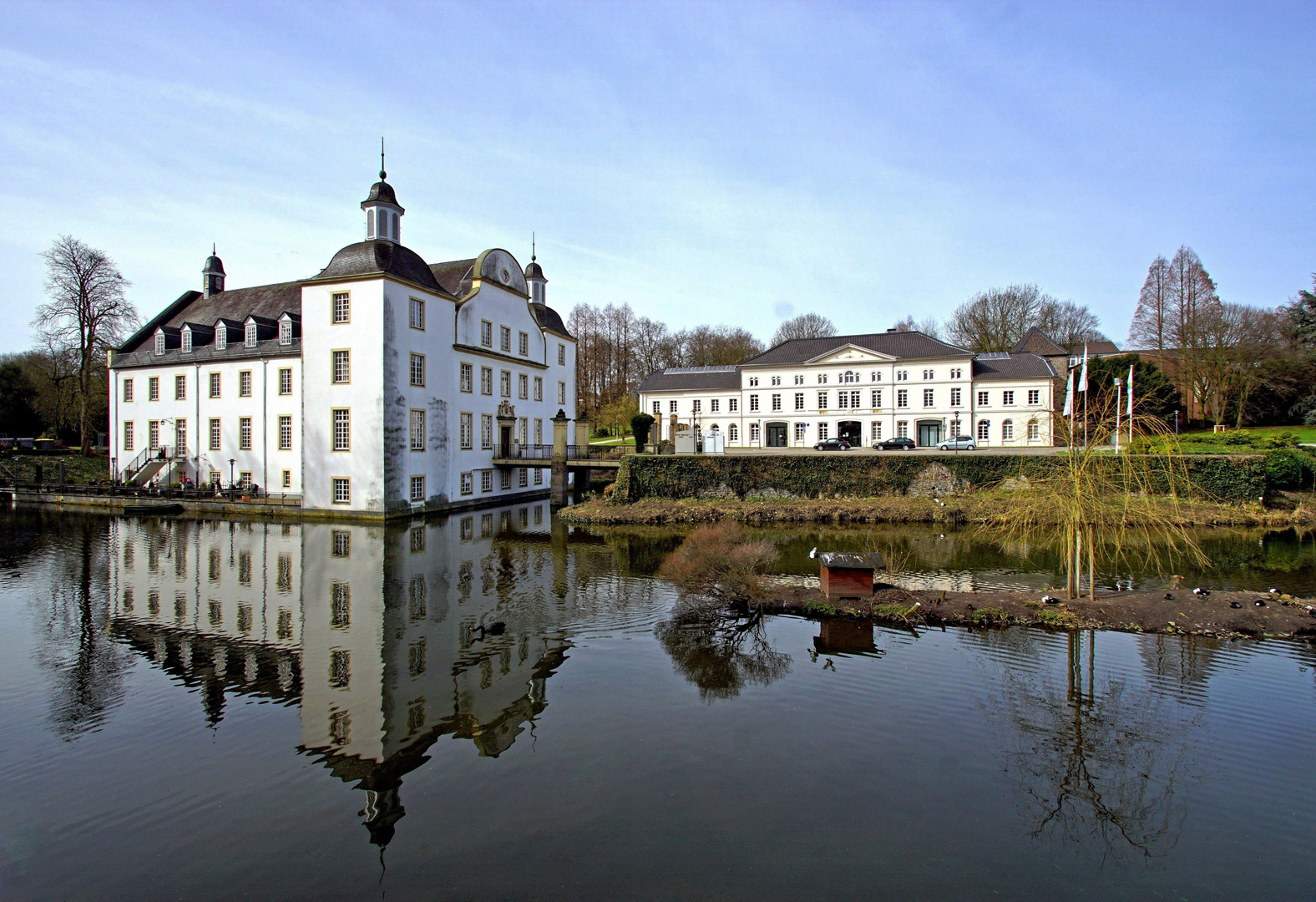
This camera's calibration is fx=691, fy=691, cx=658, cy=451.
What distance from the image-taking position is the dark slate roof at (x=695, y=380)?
5353cm

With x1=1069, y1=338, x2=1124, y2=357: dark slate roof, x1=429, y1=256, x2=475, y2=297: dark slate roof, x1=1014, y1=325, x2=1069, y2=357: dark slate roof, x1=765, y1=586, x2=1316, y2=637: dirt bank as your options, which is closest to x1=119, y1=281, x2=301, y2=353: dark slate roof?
x1=429, y1=256, x2=475, y2=297: dark slate roof

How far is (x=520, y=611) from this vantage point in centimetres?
1241

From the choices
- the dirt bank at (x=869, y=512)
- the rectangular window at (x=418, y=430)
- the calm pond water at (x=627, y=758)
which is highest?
the rectangular window at (x=418, y=430)

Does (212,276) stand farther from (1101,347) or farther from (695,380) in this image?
(1101,347)

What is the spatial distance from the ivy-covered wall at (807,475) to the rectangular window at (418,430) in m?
7.89

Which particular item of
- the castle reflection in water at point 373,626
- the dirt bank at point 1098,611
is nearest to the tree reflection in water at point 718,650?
the dirt bank at point 1098,611

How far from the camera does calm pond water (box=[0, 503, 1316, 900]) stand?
5.20 meters

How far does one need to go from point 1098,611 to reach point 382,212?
26947 mm

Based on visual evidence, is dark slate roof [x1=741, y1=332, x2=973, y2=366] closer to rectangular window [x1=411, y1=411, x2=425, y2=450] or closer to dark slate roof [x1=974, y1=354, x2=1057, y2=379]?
dark slate roof [x1=974, y1=354, x2=1057, y2=379]

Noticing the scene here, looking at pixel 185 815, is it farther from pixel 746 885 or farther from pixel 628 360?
pixel 628 360

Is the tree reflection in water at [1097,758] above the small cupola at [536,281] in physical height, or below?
below

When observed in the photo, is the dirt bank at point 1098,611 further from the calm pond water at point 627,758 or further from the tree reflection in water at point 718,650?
the tree reflection in water at point 718,650

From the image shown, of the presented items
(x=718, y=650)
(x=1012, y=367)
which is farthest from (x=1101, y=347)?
(x=718, y=650)

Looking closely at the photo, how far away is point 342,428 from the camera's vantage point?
86.2 feet
